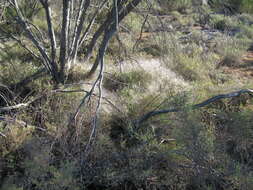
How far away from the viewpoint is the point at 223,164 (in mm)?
3088

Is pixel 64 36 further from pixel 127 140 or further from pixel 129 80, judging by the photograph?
pixel 127 140

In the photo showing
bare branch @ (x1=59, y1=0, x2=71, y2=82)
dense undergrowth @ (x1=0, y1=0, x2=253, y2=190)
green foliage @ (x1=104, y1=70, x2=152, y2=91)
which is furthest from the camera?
green foliage @ (x1=104, y1=70, x2=152, y2=91)

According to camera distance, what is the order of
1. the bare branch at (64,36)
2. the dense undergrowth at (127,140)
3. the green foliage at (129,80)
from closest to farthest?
the dense undergrowth at (127,140) < the bare branch at (64,36) < the green foliage at (129,80)

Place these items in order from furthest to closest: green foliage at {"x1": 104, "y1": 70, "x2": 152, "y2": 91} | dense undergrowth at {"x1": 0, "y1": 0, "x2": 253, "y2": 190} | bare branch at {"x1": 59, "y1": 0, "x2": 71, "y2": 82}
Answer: green foliage at {"x1": 104, "y1": 70, "x2": 152, "y2": 91} < bare branch at {"x1": 59, "y1": 0, "x2": 71, "y2": 82} < dense undergrowth at {"x1": 0, "y1": 0, "x2": 253, "y2": 190}

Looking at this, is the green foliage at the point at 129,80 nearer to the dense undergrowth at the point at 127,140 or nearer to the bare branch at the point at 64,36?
the dense undergrowth at the point at 127,140

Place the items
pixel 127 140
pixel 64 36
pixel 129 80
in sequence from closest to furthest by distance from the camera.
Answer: pixel 127 140
pixel 64 36
pixel 129 80

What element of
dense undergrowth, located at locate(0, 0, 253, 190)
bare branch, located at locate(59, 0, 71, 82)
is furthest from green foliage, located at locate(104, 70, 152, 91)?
bare branch, located at locate(59, 0, 71, 82)

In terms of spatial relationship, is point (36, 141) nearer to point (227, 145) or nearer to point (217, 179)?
point (217, 179)

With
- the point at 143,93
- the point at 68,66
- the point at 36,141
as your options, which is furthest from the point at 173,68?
the point at 36,141

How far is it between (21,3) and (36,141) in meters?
4.70

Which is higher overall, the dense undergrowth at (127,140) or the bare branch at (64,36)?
the bare branch at (64,36)

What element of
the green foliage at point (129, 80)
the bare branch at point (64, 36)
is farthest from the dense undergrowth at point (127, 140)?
the bare branch at point (64, 36)

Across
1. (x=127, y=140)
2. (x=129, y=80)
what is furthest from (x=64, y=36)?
(x=127, y=140)

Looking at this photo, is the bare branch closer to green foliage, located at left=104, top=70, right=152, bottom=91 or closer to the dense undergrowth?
the dense undergrowth
